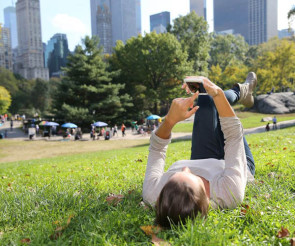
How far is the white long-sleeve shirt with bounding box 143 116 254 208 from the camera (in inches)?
78.5

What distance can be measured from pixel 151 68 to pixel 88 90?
33.7ft

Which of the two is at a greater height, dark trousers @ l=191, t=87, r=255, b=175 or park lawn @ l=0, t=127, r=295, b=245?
dark trousers @ l=191, t=87, r=255, b=175

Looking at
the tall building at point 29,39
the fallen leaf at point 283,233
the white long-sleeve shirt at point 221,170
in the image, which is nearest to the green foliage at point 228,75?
the white long-sleeve shirt at point 221,170

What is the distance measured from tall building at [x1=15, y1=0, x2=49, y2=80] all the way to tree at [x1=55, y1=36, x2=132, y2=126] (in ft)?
524

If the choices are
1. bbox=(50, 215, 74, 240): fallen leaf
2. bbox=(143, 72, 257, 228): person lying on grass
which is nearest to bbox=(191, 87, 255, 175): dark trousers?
bbox=(143, 72, 257, 228): person lying on grass

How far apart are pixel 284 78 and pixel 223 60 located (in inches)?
1002

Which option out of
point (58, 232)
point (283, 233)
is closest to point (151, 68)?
point (58, 232)

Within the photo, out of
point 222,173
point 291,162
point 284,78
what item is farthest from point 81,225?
point 284,78

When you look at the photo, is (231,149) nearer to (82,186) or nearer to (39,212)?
(39,212)

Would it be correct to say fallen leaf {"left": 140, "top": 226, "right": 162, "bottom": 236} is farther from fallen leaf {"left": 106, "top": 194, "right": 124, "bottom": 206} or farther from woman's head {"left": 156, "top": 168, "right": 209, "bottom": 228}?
fallen leaf {"left": 106, "top": 194, "right": 124, "bottom": 206}

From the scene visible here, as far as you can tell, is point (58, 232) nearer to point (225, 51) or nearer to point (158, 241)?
point (158, 241)

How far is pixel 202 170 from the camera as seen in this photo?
211 cm

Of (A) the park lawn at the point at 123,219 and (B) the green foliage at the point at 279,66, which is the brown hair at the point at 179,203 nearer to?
(A) the park lawn at the point at 123,219

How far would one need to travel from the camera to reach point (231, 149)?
6.61 ft
